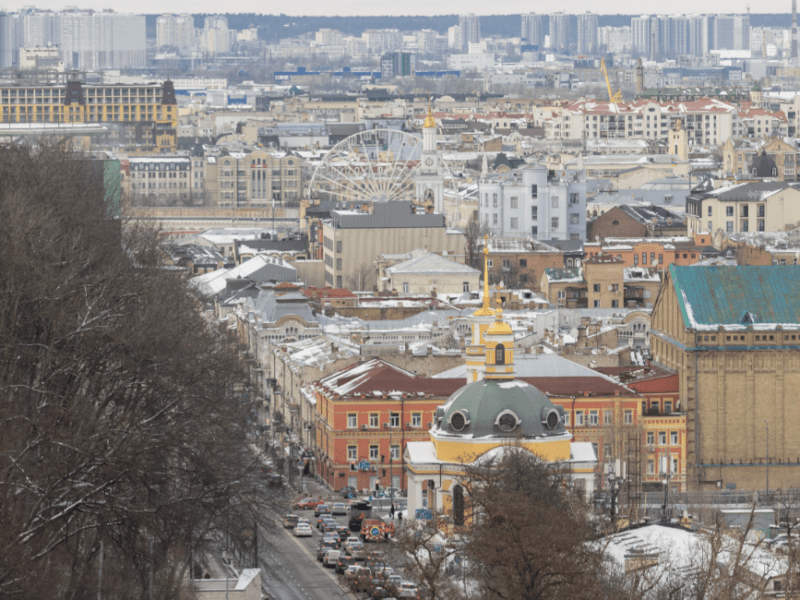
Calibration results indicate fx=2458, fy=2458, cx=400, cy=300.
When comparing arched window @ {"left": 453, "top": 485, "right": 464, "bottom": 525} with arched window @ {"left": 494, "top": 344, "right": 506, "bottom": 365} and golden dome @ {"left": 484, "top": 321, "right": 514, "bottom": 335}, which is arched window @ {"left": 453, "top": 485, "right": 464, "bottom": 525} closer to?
→ arched window @ {"left": 494, "top": 344, "right": 506, "bottom": 365}

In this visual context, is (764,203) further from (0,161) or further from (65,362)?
(65,362)

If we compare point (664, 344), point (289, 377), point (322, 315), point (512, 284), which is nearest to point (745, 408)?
point (664, 344)

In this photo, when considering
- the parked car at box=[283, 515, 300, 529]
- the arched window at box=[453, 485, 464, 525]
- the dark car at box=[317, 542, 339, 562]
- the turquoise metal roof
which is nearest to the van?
the dark car at box=[317, 542, 339, 562]

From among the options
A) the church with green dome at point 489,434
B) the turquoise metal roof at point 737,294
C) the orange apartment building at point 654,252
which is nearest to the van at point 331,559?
the church with green dome at point 489,434

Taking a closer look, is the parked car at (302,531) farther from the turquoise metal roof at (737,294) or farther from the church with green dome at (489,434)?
the turquoise metal roof at (737,294)

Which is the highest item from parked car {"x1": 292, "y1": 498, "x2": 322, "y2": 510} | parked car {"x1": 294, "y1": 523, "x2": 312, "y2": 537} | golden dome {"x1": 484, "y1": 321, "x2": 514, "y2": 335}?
golden dome {"x1": 484, "y1": 321, "x2": 514, "y2": 335}
